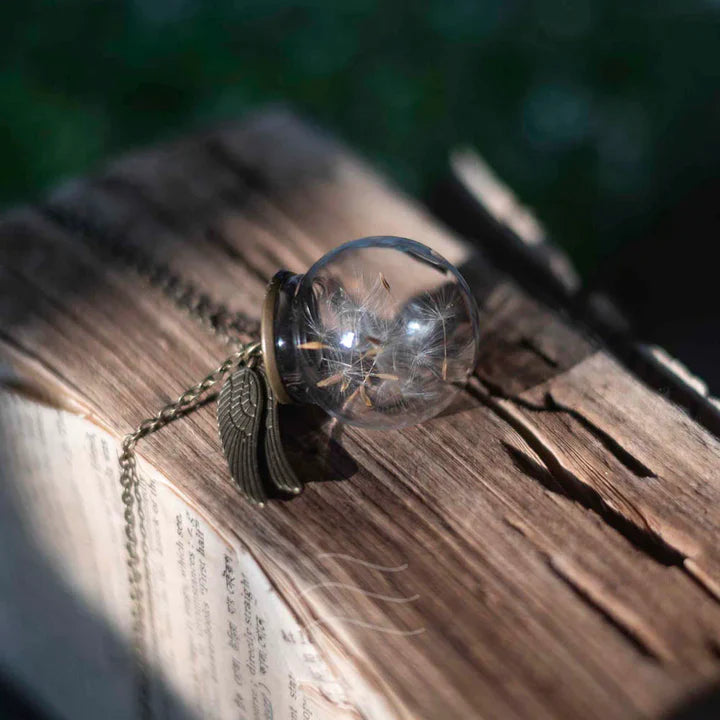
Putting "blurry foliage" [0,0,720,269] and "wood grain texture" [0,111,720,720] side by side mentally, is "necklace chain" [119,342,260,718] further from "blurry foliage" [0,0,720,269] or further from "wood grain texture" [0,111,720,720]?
"blurry foliage" [0,0,720,269]

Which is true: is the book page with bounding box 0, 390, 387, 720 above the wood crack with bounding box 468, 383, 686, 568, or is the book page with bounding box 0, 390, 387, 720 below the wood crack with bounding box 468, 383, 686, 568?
below

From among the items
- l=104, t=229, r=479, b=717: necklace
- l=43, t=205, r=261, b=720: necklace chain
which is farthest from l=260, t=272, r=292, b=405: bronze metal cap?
l=43, t=205, r=261, b=720: necklace chain

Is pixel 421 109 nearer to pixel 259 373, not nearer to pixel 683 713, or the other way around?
pixel 259 373

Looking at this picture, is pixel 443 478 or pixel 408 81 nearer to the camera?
pixel 443 478

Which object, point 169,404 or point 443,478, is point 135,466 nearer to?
point 169,404

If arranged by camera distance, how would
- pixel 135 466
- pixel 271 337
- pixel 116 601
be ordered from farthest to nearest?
pixel 116 601 → pixel 135 466 → pixel 271 337

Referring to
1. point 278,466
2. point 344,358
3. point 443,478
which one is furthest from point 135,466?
point 443,478

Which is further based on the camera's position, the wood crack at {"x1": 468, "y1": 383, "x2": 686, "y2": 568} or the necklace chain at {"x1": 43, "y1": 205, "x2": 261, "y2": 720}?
the necklace chain at {"x1": 43, "y1": 205, "x2": 261, "y2": 720}
